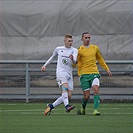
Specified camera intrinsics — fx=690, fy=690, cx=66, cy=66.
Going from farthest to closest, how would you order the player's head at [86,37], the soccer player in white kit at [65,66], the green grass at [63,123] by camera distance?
the player's head at [86,37] < the soccer player in white kit at [65,66] < the green grass at [63,123]

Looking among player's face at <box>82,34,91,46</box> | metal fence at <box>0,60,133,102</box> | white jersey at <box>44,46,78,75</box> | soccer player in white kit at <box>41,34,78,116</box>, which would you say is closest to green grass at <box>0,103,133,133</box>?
soccer player in white kit at <box>41,34,78,116</box>

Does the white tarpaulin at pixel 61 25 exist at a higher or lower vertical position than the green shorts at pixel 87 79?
higher

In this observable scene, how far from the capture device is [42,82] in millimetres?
22234

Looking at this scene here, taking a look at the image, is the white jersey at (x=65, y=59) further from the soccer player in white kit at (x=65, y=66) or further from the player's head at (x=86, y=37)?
the player's head at (x=86, y=37)

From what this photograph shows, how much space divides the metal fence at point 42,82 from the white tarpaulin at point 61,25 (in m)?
0.72

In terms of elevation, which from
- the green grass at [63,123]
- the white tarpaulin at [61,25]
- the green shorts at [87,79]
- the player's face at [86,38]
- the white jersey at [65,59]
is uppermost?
the white tarpaulin at [61,25]

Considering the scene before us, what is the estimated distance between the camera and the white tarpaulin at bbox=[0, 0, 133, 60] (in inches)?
894

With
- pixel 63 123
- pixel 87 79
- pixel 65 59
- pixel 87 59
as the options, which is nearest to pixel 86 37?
pixel 87 59

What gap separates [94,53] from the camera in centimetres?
1630

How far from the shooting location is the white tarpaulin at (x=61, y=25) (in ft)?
74.5

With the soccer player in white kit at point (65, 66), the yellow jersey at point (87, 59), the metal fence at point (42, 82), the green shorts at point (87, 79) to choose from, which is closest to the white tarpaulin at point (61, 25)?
the metal fence at point (42, 82)

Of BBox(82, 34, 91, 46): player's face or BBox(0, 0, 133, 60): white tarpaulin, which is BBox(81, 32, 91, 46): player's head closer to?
BBox(82, 34, 91, 46): player's face

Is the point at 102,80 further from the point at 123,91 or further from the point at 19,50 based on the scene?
the point at 19,50

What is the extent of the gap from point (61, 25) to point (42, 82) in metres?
2.10
